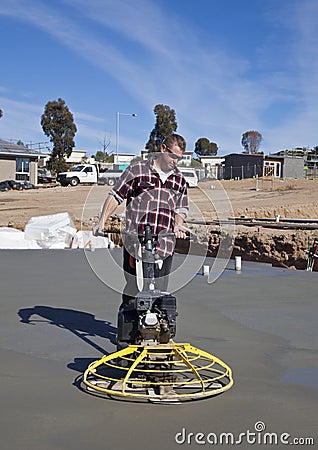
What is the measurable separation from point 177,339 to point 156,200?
1435 mm

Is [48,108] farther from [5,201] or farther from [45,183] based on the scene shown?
[5,201]

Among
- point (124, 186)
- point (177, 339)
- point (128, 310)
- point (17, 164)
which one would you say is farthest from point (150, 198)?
point (17, 164)

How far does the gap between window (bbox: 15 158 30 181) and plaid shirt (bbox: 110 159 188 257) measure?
1539 inches

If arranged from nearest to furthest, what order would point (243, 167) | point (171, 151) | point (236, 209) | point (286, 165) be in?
point (171, 151)
point (236, 209)
point (243, 167)
point (286, 165)

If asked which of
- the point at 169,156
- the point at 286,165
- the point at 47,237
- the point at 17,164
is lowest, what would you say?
the point at 47,237

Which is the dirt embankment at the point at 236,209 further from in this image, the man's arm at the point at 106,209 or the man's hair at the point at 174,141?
the man's arm at the point at 106,209

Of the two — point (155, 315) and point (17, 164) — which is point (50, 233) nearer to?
point (155, 315)

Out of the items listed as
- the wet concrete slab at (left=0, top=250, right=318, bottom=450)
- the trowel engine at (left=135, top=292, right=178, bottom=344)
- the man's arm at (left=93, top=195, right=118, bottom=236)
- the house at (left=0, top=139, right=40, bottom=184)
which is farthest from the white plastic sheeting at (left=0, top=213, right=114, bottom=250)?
the house at (left=0, top=139, right=40, bottom=184)

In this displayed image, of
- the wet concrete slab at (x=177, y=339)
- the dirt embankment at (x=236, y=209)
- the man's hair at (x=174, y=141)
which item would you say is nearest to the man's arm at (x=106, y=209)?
the wet concrete slab at (x=177, y=339)

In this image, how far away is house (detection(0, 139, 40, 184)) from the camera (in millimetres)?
40594

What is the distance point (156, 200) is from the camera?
139 inches

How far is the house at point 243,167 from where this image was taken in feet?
158

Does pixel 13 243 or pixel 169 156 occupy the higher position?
pixel 169 156

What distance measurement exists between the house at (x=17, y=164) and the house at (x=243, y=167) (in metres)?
16.3
